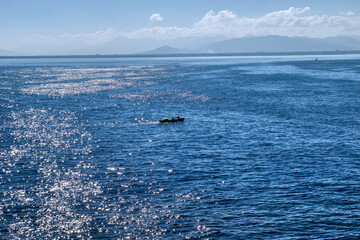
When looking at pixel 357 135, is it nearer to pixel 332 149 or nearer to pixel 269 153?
pixel 332 149

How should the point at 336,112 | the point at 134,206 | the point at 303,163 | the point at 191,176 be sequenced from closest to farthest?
the point at 134,206
the point at 191,176
the point at 303,163
the point at 336,112

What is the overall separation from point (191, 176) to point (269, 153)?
17.8 meters

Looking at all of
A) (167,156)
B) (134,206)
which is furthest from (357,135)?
(134,206)

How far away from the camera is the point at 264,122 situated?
8631 centimetres

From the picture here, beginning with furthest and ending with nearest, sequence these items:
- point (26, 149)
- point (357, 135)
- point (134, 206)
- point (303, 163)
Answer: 1. point (357, 135)
2. point (26, 149)
3. point (303, 163)
4. point (134, 206)

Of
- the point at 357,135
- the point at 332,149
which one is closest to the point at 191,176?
the point at 332,149

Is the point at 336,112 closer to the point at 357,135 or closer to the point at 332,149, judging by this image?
the point at 357,135

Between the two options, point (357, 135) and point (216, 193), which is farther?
point (357, 135)

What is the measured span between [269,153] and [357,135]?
79.2 feet

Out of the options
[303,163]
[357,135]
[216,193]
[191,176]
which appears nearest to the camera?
[216,193]

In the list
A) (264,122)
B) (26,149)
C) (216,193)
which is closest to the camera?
(216,193)

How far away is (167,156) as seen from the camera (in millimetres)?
59031

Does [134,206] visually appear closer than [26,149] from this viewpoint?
Yes

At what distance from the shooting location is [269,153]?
59.7m
